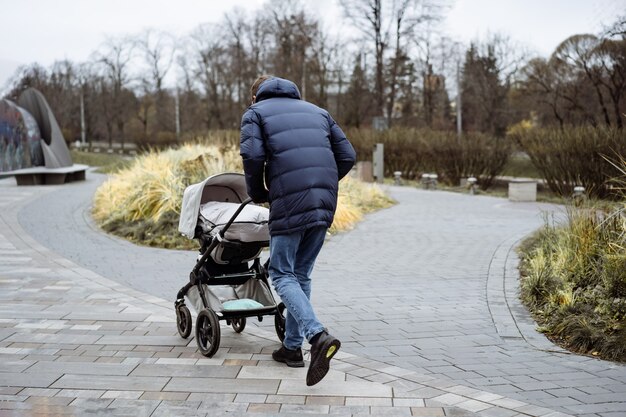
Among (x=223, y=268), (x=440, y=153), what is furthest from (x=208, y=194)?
(x=440, y=153)

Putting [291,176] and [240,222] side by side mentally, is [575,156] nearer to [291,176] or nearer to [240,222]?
[240,222]

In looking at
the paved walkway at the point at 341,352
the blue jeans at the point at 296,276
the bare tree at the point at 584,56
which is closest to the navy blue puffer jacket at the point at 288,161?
the blue jeans at the point at 296,276

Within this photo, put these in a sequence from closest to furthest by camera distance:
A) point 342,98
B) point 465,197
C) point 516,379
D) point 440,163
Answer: point 516,379
point 465,197
point 440,163
point 342,98

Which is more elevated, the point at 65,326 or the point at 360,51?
the point at 360,51

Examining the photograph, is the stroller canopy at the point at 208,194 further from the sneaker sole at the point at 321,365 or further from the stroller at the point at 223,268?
the sneaker sole at the point at 321,365

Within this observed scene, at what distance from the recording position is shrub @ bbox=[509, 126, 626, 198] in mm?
16719

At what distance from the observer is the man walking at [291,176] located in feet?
14.6

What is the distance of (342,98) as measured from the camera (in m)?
47.5

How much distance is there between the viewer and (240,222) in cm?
504

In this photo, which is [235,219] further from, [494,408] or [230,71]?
A: [230,71]

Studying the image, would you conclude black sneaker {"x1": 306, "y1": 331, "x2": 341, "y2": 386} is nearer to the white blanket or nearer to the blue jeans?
the blue jeans

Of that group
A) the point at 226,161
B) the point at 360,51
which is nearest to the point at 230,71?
the point at 360,51

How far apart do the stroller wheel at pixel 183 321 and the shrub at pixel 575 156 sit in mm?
12723

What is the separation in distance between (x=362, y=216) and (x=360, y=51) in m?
30.8
